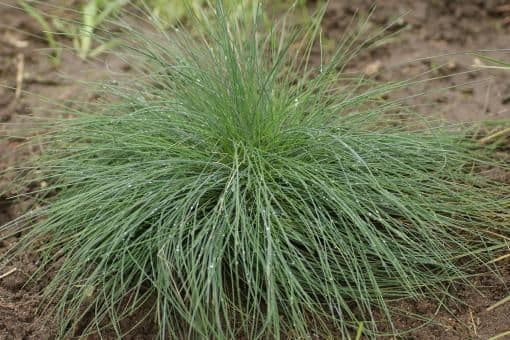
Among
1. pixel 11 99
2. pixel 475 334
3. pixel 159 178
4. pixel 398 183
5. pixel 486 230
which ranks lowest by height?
pixel 475 334

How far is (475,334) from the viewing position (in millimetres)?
2549

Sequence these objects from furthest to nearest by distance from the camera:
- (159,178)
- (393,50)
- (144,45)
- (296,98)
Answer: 1. (393,50)
2. (144,45)
3. (296,98)
4. (159,178)

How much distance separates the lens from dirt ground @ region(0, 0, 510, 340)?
2.64 metres

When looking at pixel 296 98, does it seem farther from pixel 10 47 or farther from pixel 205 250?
pixel 10 47

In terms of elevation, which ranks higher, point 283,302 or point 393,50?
point 393,50

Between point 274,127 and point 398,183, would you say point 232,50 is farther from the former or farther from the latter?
point 398,183

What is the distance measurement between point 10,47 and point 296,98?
88.6 inches

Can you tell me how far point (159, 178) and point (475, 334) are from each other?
4.03 feet

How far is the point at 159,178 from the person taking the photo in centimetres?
275

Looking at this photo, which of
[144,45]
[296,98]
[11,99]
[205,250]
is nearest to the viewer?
[205,250]

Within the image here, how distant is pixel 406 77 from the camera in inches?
166

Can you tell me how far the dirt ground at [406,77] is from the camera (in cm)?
264

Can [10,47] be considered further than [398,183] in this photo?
Yes

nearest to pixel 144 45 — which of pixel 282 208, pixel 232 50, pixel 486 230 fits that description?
pixel 232 50
